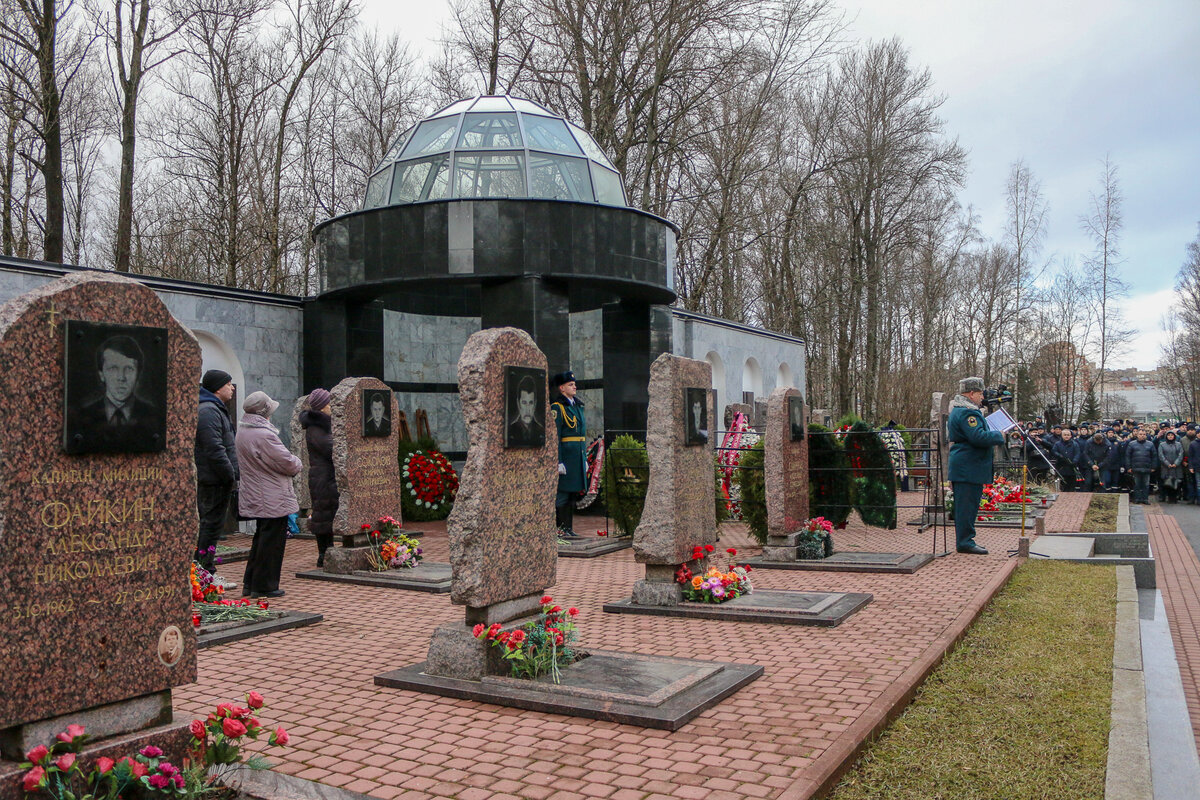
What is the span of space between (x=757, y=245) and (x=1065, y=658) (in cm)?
2818

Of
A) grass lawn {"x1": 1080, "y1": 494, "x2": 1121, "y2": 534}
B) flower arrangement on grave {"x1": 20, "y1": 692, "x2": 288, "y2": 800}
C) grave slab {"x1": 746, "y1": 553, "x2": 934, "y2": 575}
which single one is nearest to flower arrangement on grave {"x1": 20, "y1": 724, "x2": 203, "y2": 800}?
flower arrangement on grave {"x1": 20, "y1": 692, "x2": 288, "y2": 800}

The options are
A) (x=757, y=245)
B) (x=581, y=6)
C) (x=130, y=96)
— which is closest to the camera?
(x=130, y=96)

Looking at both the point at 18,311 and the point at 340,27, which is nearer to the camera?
the point at 18,311

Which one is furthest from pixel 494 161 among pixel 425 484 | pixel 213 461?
pixel 213 461

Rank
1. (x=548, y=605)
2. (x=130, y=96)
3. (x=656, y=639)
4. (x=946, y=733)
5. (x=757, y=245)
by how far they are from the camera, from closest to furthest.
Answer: (x=946, y=733) → (x=548, y=605) → (x=656, y=639) → (x=130, y=96) → (x=757, y=245)

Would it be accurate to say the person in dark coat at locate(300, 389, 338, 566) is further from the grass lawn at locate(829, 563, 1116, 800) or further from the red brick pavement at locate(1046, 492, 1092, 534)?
the red brick pavement at locate(1046, 492, 1092, 534)

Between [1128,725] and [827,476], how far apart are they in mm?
7442

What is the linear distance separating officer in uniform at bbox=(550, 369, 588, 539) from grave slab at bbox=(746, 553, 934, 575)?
2563mm

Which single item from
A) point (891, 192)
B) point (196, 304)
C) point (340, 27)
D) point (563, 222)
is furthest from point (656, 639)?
point (891, 192)

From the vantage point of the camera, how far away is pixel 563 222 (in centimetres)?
1390

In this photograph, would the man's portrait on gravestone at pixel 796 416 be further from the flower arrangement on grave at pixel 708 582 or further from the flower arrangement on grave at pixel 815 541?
the flower arrangement on grave at pixel 708 582

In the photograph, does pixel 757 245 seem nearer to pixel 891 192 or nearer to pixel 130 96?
pixel 891 192

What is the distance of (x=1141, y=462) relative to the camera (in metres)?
20.9

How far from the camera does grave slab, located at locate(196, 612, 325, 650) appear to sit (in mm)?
6707
